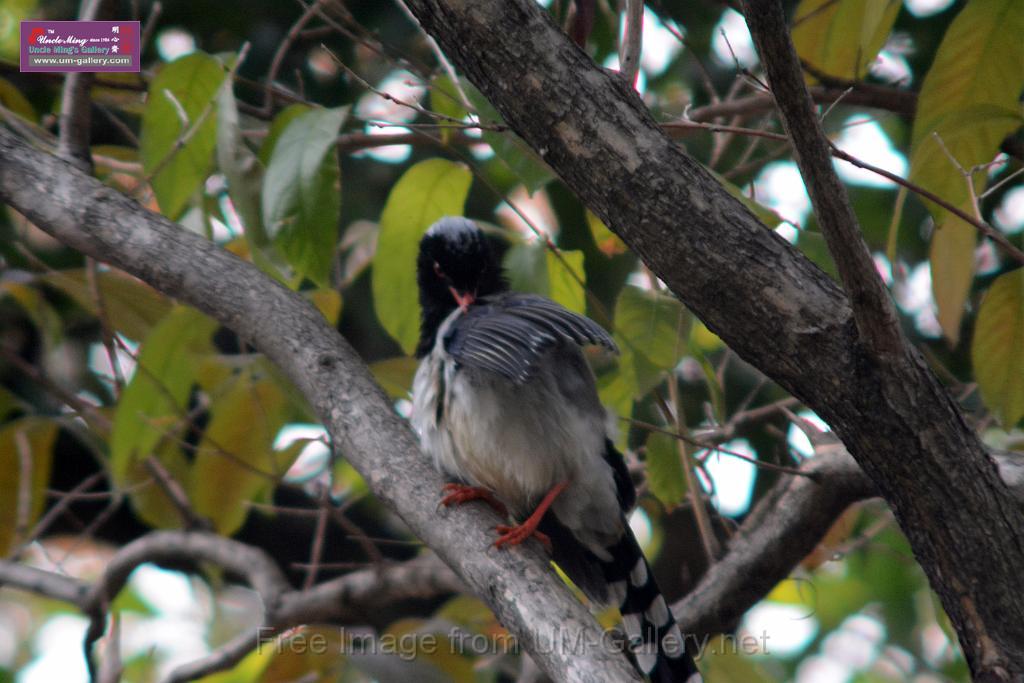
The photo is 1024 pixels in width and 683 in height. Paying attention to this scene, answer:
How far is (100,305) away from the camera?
3.46 meters

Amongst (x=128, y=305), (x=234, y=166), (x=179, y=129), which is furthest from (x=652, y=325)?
(x=128, y=305)

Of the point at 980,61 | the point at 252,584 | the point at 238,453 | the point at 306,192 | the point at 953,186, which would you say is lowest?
the point at 252,584

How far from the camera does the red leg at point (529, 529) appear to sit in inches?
98.3

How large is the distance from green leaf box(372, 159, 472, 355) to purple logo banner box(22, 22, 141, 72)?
1.05m

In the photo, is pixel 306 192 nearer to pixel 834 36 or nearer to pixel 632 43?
pixel 632 43

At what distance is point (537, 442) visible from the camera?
9.84 feet

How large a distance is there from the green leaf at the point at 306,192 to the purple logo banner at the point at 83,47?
2.82ft

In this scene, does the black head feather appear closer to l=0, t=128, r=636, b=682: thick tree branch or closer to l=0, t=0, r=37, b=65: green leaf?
l=0, t=128, r=636, b=682: thick tree branch

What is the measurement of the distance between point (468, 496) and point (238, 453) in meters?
1.32

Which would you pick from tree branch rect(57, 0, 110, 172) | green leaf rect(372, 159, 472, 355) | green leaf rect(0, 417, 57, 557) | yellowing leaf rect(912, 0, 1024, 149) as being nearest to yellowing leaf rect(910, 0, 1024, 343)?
yellowing leaf rect(912, 0, 1024, 149)

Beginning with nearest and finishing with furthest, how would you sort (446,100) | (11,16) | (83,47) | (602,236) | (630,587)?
(446,100) < (630,587) < (83,47) < (602,236) < (11,16)

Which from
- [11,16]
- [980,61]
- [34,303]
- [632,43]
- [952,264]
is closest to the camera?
[632,43]

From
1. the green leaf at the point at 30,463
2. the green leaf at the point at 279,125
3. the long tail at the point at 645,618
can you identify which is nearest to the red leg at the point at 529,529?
the long tail at the point at 645,618

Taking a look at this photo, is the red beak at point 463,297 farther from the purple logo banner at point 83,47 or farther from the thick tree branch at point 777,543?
the purple logo banner at point 83,47
